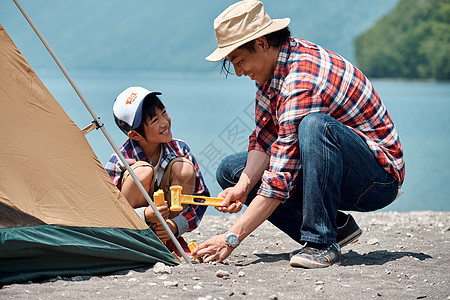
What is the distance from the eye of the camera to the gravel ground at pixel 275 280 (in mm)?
2676

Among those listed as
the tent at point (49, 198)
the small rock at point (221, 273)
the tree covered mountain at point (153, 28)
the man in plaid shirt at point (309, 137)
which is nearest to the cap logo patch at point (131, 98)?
the tent at point (49, 198)

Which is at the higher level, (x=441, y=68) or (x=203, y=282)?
(x=203, y=282)

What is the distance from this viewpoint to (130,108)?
3.67 m

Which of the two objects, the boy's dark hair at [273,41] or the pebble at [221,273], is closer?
the pebble at [221,273]

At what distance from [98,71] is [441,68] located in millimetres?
84023

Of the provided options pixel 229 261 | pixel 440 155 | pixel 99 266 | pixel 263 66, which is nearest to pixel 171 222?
pixel 229 261

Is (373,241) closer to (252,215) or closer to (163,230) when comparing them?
(252,215)

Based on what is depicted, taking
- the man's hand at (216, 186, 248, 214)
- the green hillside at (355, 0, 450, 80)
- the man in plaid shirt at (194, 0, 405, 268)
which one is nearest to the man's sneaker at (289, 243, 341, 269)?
the man in plaid shirt at (194, 0, 405, 268)

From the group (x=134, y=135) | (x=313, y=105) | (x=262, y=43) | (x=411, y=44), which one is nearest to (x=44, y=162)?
(x=134, y=135)

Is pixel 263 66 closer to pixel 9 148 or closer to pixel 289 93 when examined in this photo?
pixel 289 93

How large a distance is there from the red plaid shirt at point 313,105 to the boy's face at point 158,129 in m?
0.66

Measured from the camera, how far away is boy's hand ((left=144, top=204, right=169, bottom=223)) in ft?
11.1

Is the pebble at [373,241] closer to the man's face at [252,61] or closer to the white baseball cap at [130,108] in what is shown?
the man's face at [252,61]

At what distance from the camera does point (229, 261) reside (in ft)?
11.6
